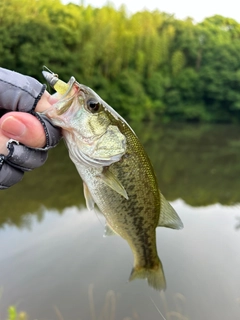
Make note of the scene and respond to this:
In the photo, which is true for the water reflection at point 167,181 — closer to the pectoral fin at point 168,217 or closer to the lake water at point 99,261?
the lake water at point 99,261

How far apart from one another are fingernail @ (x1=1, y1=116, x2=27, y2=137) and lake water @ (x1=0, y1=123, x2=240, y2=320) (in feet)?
13.3

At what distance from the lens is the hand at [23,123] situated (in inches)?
74.9

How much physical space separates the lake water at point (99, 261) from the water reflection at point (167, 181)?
0.07 meters

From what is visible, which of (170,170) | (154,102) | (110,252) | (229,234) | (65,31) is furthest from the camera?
(154,102)

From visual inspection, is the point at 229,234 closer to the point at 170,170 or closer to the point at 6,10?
the point at 170,170

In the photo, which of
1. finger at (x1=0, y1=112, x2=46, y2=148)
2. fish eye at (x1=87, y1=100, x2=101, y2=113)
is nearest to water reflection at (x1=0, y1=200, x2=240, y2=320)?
finger at (x1=0, y1=112, x2=46, y2=148)

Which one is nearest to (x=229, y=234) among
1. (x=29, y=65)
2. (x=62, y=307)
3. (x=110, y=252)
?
(x=110, y=252)

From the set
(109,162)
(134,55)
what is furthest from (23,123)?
(134,55)

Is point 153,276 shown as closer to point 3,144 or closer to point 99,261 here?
point 3,144

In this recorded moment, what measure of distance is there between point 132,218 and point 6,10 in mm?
28361

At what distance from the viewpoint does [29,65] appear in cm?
2747

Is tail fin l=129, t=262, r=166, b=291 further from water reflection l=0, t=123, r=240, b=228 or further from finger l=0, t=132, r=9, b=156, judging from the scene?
water reflection l=0, t=123, r=240, b=228

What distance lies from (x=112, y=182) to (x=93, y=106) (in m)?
0.53

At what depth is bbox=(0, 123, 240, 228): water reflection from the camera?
9617 millimetres
